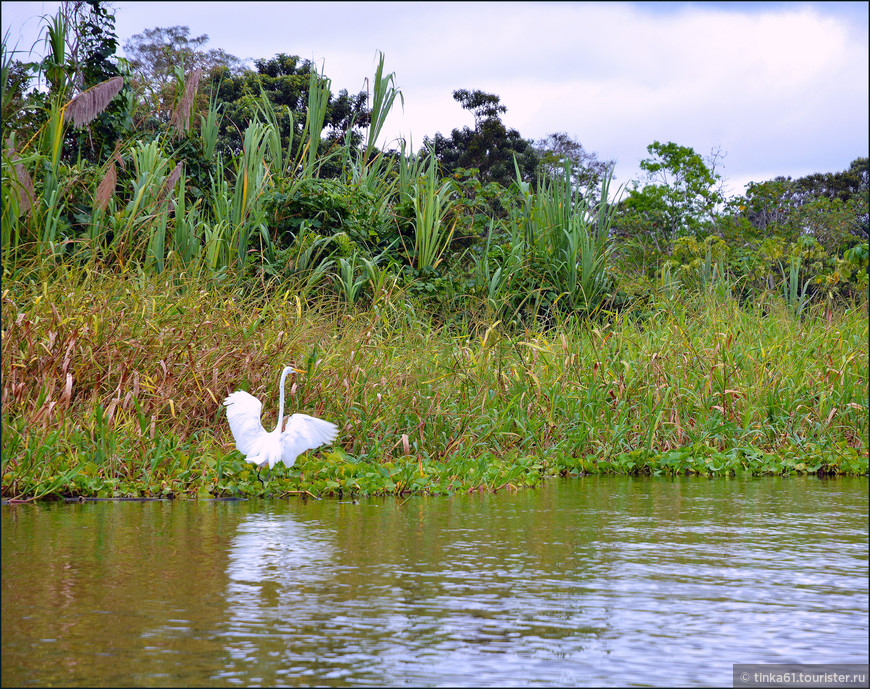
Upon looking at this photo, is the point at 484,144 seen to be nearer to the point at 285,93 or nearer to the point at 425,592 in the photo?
the point at 285,93

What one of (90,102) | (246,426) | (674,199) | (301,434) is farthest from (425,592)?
(674,199)

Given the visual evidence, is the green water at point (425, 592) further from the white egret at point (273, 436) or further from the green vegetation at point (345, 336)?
the green vegetation at point (345, 336)

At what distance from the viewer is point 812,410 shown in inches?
355

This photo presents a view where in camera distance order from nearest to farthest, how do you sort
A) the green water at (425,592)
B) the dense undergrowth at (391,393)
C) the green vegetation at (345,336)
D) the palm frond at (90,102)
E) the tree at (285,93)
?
the green water at (425,592) < the dense undergrowth at (391,393) < the green vegetation at (345,336) < the palm frond at (90,102) < the tree at (285,93)

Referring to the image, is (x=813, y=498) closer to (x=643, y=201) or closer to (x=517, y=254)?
(x=517, y=254)

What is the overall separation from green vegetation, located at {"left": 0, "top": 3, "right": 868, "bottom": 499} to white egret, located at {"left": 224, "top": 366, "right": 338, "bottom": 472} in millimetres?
277

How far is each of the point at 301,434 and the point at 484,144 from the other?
1008 inches

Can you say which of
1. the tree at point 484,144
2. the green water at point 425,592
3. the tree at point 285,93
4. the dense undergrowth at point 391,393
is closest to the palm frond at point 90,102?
the dense undergrowth at point 391,393

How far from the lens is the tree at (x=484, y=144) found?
31.1m

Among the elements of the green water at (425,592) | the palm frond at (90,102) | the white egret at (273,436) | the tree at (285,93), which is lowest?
the green water at (425,592)

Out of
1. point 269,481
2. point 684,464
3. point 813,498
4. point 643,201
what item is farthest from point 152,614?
point 643,201

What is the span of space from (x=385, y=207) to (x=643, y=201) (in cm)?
1467

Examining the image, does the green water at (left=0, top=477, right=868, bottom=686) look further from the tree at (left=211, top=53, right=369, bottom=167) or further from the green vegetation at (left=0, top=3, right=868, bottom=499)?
the tree at (left=211, top=53, right=369, bottom=167)

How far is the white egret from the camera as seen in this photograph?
662 centimetres
